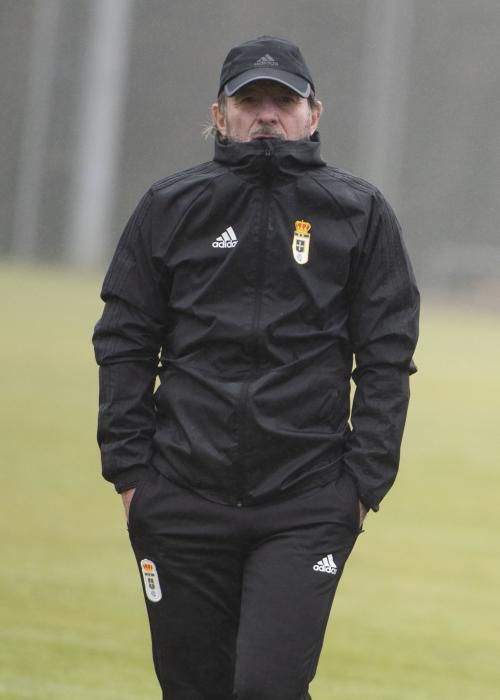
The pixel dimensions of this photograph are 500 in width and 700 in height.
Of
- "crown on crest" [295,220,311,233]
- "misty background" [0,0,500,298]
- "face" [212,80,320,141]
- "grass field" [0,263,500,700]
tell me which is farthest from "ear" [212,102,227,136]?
"misty background" [0,0,500,298]

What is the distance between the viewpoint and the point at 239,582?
2725mm

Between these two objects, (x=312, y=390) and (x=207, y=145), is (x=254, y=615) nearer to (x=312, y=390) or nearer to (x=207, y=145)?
(x=312, y=390)

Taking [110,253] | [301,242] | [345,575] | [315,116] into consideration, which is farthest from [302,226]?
[110,253]

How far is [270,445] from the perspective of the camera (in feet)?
8.72

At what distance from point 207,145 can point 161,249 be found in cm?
1566

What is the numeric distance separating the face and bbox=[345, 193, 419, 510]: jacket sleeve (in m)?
0.19

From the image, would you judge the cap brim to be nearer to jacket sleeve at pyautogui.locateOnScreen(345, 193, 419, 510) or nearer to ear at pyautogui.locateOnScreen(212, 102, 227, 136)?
ear at pyautogui.locateOnScreen(212, 102, 227, 136)

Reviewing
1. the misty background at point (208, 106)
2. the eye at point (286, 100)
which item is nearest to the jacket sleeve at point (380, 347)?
the eye at point (286, 100)

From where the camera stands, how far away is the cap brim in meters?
2.70

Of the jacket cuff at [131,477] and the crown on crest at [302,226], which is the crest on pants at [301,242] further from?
the jacket cuff at [131,477]

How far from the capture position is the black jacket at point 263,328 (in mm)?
2668

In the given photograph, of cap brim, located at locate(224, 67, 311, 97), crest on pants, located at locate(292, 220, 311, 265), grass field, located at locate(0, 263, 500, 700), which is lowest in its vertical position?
grass field, located at locate(0, 263, 500, 700)

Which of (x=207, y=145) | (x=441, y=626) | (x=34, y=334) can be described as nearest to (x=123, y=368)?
(x=441, y=626)

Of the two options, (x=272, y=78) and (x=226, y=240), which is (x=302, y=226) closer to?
(x=226, y=240)
